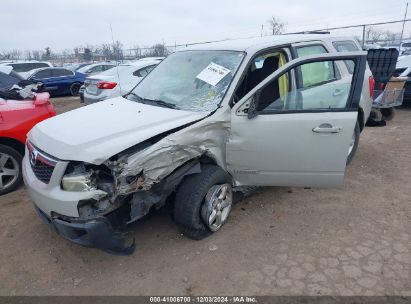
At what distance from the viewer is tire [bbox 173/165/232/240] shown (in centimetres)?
320

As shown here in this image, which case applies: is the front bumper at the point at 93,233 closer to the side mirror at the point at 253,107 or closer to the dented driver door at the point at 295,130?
the dented driver door at the point at 295,130

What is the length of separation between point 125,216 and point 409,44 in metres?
22.8

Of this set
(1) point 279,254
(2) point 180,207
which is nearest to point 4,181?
(2) point 180,207

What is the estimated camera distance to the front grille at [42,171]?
9.54 ft

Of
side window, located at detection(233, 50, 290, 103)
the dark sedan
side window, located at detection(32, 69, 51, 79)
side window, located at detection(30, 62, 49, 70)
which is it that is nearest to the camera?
side window, located at detection(233, 50, 290, 103)

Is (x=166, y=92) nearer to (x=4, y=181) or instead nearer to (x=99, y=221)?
(x=99, y=221)

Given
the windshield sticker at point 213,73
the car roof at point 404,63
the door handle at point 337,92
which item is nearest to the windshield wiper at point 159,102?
the windshield sticker at point 213,73

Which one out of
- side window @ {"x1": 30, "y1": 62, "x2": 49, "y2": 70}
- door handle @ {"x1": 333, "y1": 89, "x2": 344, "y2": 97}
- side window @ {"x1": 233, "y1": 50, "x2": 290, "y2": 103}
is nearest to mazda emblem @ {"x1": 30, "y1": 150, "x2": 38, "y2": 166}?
side window @ {"x1": 233, "y1": 50, "x2": 290, "y2": 103}

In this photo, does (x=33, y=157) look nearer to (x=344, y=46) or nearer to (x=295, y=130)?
(x=295, y=130)

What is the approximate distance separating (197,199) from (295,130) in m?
1.17

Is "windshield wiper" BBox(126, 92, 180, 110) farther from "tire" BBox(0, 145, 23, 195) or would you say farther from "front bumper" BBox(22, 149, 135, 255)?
"tire" BBox(0, 145, 23, 195)

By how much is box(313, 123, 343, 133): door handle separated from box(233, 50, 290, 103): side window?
0.51 metres

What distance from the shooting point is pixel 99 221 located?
8.80 ft

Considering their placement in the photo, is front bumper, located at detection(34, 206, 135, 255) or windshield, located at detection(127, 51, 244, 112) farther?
windshield, located at detection(127, 51, 244, 112)
